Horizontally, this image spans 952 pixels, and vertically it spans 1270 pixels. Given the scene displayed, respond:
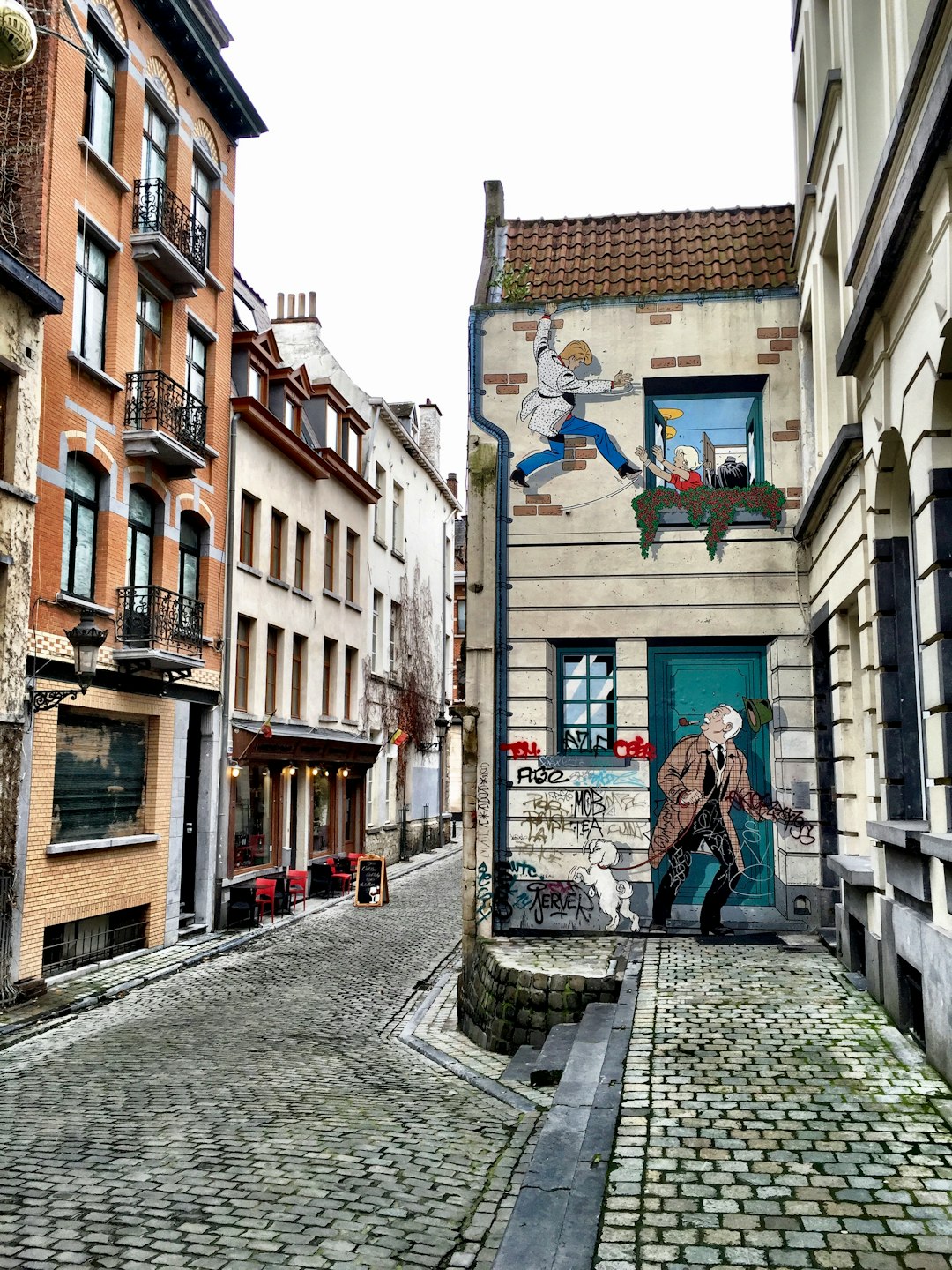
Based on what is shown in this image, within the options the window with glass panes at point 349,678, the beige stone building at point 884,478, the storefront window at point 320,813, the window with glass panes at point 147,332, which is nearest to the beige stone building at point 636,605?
the beige stone building at point 884,478

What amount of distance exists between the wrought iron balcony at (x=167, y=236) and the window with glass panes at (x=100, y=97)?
2.65ft

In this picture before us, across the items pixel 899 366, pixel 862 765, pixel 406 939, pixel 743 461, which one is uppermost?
pixel 743 461

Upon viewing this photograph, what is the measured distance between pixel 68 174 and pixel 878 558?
12.0m

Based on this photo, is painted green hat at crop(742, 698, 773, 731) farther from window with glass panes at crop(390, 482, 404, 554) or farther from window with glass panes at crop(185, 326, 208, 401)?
window with glass panes at crop(390, 482, 404, 554)

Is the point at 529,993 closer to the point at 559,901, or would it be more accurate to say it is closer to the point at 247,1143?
the point at 559,901

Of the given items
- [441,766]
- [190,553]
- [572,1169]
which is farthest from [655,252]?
[441,766]

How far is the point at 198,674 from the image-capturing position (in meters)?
18.5

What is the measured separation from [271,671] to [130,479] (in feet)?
24.8

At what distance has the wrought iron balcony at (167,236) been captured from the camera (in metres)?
16.4

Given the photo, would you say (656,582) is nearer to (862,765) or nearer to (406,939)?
(862,765)

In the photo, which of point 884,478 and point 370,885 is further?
point 370,885

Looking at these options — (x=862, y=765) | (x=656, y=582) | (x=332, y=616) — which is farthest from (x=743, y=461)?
(x=332, y=616)

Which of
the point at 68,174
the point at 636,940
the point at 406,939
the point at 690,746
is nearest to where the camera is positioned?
the point at 636,940

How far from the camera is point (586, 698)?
13.6 meters
